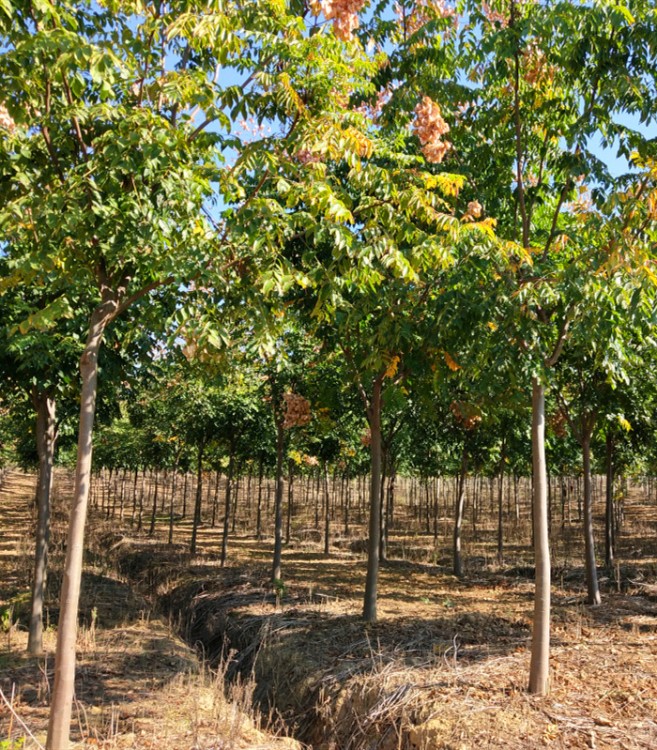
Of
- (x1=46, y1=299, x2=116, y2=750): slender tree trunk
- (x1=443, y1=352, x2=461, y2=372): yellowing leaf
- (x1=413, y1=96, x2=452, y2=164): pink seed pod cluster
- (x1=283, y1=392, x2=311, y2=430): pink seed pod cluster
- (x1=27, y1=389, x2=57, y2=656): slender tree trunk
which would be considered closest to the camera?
(x1=46, y1=299, x2=116, y2=750): slender tree trunk

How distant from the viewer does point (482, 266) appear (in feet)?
19.6

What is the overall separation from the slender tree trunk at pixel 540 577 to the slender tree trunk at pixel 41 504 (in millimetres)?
5008

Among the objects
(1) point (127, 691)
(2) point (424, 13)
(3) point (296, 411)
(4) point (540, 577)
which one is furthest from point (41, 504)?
(2) point (424, 13)

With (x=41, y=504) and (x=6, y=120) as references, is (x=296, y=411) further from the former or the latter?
(x=6, y=120)

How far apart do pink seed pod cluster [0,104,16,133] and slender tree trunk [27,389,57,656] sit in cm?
318

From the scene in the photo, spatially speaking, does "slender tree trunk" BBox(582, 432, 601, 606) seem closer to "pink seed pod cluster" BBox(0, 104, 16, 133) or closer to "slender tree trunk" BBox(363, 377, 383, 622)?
"slender tree trunk" BBox(363, 377, 383, 622)

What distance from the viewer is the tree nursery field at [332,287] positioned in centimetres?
447

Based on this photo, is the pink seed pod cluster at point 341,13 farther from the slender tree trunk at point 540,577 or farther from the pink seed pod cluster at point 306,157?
the slender tree trunk at point 540,577

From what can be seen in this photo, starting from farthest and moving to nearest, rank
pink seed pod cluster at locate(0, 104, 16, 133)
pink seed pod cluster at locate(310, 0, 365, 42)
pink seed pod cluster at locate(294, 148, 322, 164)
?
pink seed pod cluster at locate(310, 0, 365, 42)
pink seed pod cluster at locate(294, 148, 322, 164)
pink seed pod cluster at locate(0, 104, 16, 133)

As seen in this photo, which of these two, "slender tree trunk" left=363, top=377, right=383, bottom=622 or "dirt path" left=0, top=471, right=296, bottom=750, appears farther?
"slender tree trunk" left=363, top=377, right=383, bottom=622

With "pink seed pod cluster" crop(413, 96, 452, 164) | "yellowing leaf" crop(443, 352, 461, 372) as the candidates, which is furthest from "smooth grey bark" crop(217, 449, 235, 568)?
"pink seed pod cluster" crop(413, 96, 452, 164)

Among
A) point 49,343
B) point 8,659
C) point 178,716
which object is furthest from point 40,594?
point 49,343

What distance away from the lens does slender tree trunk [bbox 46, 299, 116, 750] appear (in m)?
4.07

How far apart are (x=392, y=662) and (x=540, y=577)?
5.94 ft
